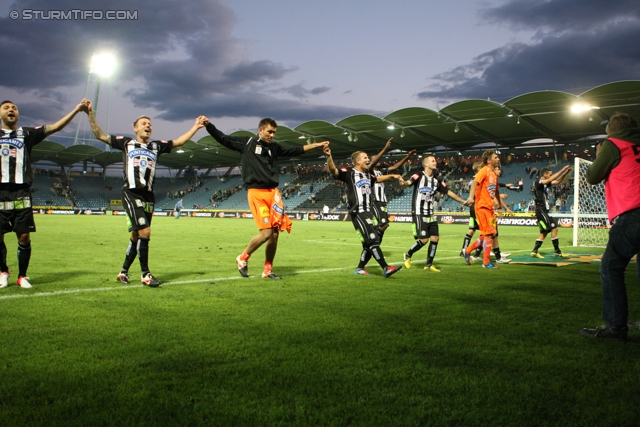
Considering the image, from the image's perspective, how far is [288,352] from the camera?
11.2 ft

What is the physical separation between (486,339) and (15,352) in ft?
11.2

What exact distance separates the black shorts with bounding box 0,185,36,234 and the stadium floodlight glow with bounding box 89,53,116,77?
174ft

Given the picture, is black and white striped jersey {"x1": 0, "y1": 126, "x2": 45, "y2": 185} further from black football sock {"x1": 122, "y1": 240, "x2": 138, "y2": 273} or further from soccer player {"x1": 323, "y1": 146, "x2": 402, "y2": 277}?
soccer player {"x1": 323, "y1": 146, "x2": 402, "y2": 277}

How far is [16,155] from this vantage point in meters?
6.05

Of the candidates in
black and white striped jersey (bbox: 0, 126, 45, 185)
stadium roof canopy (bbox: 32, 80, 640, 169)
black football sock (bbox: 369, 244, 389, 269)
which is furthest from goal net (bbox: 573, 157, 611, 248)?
black and white striped jersey (bbox: 0, 126, 45, 185)

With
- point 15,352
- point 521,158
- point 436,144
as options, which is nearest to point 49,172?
point 436,144

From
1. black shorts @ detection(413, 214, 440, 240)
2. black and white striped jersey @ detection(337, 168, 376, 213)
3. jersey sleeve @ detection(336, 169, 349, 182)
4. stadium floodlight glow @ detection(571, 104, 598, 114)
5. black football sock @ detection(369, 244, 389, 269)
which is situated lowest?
black football sock @ detection(369, 244, 389, 269)

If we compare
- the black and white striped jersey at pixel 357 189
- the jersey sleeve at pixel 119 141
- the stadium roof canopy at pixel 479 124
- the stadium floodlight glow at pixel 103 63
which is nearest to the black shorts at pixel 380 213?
the black and white striped jersey at pixel 357 189

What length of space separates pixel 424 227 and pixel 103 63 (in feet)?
176

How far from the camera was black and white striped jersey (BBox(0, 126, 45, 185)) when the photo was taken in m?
5.95

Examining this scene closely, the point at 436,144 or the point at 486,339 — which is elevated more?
the point at 436,144

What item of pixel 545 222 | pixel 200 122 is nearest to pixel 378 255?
pixel 200 122

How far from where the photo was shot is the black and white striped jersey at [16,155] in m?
5.95

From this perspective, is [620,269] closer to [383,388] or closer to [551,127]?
[383,388]
